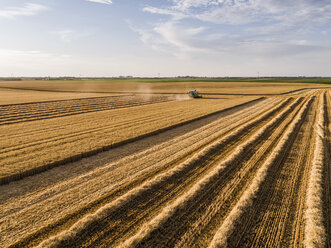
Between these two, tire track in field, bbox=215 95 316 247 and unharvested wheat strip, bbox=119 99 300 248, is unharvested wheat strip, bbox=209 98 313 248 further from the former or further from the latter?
unharvested wheat strip, bbox=119 99 300 248

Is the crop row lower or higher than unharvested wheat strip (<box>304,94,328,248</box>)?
higher

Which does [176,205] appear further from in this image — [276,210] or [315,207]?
[315,207]

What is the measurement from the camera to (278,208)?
7.03m

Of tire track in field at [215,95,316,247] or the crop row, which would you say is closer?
tire track in field at [215,95,316,247]

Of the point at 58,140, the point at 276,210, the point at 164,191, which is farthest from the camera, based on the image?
the point at 58,140

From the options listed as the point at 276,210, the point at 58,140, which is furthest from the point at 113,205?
the point at 58,140

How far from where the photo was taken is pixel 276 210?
6.92 m

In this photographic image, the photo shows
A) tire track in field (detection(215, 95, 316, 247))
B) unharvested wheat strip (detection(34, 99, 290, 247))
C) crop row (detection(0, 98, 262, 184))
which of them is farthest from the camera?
crop row (detection(0, 98, 262, 184))

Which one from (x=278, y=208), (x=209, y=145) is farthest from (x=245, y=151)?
(x=278, y=208)

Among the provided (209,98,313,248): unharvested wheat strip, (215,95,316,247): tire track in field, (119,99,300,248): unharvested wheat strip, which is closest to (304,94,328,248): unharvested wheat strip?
(215,95,316,247): tire track in field

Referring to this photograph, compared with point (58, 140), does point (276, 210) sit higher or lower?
lower

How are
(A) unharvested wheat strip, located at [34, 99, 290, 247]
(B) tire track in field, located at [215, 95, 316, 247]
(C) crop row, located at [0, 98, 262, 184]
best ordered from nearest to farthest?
1. (A) unharvested wheat strip, located at [34, 99, 290, 247]
2. (B) tire track in field, located at [215, 95, 316, 247]
3. (C) crop row, located at [0, 98, 262, 184]

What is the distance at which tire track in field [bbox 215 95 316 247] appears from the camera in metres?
5.76

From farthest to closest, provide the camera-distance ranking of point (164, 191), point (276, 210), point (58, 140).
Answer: point (58, 140), point (164, 191), point (276, 210)
